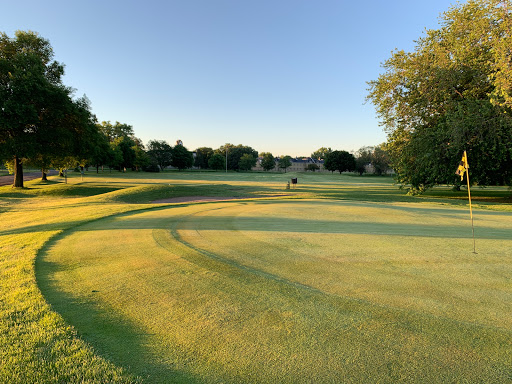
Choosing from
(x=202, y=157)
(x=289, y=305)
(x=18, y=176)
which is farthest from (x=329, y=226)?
(x=202, y=157)

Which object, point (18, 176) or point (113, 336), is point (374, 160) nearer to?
point (18, 176)

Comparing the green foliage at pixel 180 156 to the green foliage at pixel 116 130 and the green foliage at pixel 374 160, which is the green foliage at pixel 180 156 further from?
the green foliage at pixel 374 160

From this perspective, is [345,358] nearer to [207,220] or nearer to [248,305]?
[248,305]

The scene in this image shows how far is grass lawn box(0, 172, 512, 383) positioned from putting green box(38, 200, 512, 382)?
2cm

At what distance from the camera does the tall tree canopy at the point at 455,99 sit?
22.8 metres

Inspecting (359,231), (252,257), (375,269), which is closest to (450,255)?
(375,269)

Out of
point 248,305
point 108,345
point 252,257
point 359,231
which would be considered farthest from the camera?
point 359,231

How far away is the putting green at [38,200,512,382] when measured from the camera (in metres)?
3.01

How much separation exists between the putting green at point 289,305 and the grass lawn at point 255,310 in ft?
0.07

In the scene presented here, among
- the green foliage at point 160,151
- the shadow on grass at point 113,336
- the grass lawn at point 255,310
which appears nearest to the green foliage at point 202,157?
the green foliage at point 160,151

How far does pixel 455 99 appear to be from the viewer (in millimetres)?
27531

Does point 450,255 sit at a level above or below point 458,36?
below

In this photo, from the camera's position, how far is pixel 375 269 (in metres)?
6.16

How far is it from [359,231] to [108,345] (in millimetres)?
8960
